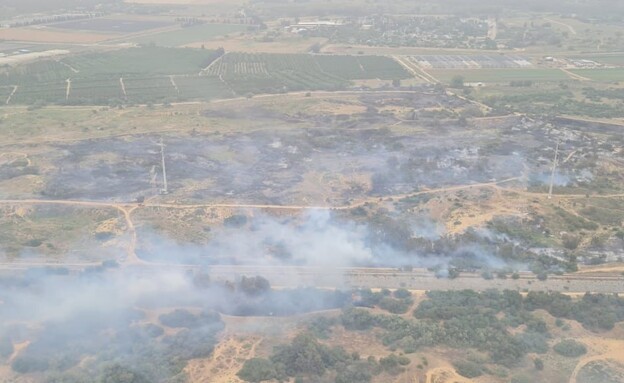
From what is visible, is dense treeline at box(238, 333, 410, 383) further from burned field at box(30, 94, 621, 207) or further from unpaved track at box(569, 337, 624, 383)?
burned field at box(30, 94, 621, 207)

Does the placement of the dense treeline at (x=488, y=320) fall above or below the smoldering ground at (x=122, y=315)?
below

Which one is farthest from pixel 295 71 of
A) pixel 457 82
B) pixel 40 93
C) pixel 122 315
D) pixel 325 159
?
pixel 122 315

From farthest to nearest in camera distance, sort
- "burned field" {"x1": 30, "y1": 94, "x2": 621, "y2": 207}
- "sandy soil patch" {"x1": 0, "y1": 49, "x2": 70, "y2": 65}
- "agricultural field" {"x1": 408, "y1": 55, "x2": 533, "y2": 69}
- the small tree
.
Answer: "agricultural field" {"x1": 408, "y1": 55, "x2": 533, "y2": 69}, "sandy soil patch" {"x1": 0, "y1": 49, "x2": 70, "y2": 65}, the small tree, "burned field" {"x1": 30, "y1": 94, "x2": 621, "y2": 207}

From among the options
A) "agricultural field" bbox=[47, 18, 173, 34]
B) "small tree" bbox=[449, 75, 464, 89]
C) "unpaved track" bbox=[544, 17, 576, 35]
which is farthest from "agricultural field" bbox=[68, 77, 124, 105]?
"unpaved track" bbox=[544, 17, 576, 35]

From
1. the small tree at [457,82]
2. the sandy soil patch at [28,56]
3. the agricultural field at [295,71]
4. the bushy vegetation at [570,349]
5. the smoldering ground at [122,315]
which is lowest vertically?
the bushy vegetation at [570,349]

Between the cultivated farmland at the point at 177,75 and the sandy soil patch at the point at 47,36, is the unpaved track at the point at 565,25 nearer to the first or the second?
the cultivated farmland at the point at 177,75

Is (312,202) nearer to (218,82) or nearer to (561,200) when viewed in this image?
(561,200)

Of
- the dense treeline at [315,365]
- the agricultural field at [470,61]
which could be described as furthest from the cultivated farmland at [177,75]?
the dense treeline at [315,365]

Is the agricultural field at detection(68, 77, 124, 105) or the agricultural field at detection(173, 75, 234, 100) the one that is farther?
the agricultural field at detection(173, 75, 234, 100)
